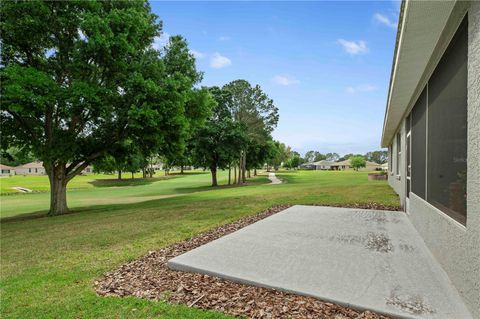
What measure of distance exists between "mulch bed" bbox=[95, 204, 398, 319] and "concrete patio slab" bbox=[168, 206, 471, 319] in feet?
0.44

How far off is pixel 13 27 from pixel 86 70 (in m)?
2.92

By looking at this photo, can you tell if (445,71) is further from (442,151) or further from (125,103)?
(125,103)

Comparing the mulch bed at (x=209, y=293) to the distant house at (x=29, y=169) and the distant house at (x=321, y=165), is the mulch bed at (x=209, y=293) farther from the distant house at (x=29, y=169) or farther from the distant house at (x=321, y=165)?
the distant house at (x=321, y=165)

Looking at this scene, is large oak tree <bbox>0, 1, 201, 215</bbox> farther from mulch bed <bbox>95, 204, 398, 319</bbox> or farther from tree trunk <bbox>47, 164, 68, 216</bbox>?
mulch bed <bbox>95, 204, 398, 319</bbox>

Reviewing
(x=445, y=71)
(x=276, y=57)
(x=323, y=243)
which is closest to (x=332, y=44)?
(x=276, y=57)

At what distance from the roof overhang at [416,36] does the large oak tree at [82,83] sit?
893 centimetres

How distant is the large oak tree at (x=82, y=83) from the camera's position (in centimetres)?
1102

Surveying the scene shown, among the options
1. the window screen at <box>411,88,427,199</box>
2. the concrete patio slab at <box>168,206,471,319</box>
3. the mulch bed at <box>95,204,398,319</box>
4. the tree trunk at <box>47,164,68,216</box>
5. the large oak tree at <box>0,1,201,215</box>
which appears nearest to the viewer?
the mulch bed at <box>95,204,398,319</box>

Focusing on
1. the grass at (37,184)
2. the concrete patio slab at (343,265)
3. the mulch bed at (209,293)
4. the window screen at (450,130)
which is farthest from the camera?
the grass at (37,184)

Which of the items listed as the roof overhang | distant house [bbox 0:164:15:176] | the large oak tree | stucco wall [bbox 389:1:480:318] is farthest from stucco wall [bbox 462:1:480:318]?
distant house [bbox 0:164:15:176]

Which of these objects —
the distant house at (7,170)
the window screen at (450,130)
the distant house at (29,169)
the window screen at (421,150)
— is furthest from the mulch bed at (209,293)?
the distant house at (29,169)

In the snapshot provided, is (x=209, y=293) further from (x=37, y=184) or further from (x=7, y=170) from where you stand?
(x=7, y=170)

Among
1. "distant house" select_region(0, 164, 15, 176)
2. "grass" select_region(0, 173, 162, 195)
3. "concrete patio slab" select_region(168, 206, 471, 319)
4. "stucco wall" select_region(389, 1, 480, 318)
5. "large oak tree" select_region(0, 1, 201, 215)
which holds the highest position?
"large oak tree" select_region(0, 1, 201, 215)

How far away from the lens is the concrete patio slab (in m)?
2.97
